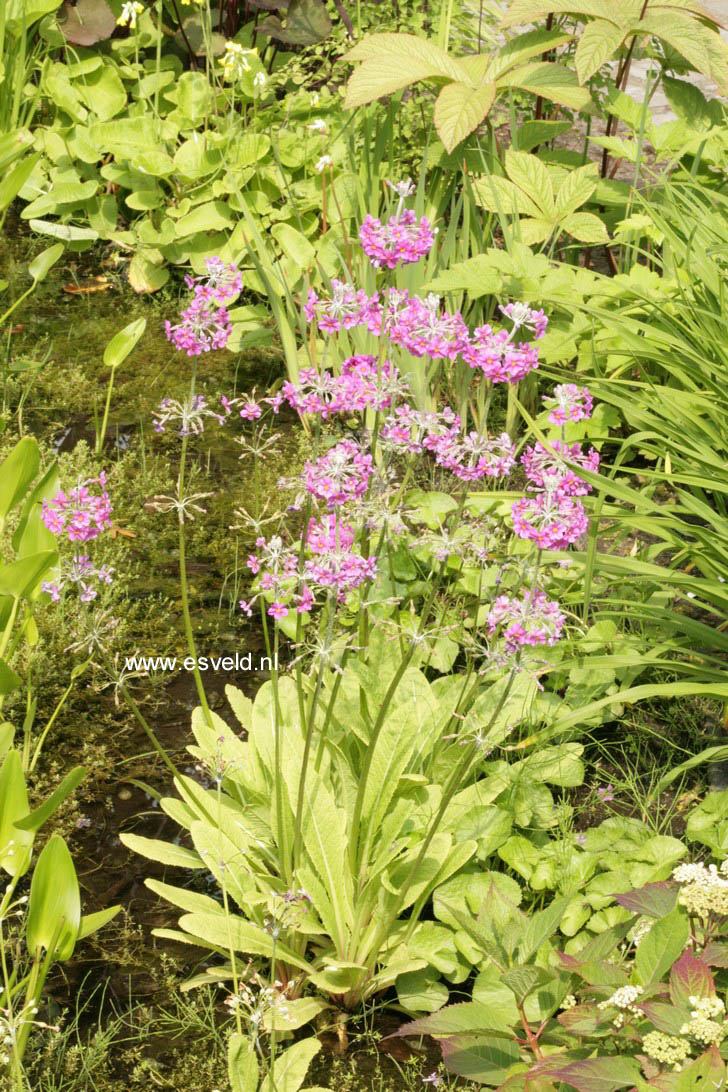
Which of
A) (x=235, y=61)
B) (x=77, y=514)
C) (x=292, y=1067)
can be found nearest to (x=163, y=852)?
(x=292, y=1067)

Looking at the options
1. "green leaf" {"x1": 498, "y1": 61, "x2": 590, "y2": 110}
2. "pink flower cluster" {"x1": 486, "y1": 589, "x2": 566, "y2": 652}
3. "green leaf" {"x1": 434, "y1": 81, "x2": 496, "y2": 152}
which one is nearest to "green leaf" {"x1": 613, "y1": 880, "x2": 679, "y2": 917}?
"pink flower cluster" {"x1": 486, "y1": 589, "x2": 566, "y2": 652}

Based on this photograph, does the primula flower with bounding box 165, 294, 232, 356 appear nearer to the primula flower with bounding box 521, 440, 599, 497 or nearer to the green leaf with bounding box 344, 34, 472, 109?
the primula flower with bounding box 521, 440, 599, 497

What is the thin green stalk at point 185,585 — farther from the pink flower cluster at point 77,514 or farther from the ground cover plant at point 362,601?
the pink flower cluster at point 77,514

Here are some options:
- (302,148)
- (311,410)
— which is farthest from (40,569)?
(302,148)

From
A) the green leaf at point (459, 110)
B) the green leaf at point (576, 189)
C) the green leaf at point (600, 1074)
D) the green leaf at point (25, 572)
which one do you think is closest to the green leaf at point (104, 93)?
the green leaf at point (459, 110)

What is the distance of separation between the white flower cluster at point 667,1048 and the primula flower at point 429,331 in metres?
0.97

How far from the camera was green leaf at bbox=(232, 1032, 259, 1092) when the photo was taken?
5.54 feet

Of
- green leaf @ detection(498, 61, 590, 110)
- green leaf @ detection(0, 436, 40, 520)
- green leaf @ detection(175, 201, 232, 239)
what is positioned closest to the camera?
green leaf @ detection(0, 436, 40, 520)

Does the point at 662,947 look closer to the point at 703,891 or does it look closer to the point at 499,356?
the point at 703,891

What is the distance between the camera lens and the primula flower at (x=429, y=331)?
1.72 meters

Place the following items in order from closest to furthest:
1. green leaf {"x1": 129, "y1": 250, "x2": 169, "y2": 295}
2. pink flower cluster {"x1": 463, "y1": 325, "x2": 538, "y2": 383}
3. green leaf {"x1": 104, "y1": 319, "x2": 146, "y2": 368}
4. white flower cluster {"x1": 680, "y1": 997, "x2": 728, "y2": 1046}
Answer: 1. white flower cluster {"x1": 680, "y1": 997, "x2": 728, "y2": 1046}
2. pink flower cluster {"x1": 463, "y1": 325, "x2": 538, "y2": 383}
3. green leaf {"x1": 104, "y1": 319, "x2": 146, "y2": 368}
4. green leaf {"x1": 129, "y1": 250, "x2": 169, "y2": 295}

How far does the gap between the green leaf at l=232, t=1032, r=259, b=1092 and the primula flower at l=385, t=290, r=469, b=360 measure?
Result: 1020 mm

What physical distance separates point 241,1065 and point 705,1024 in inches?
25.9

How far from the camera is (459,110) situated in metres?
3.18
